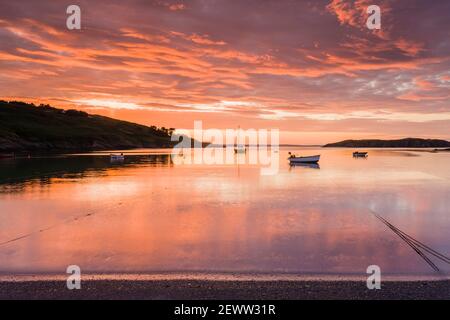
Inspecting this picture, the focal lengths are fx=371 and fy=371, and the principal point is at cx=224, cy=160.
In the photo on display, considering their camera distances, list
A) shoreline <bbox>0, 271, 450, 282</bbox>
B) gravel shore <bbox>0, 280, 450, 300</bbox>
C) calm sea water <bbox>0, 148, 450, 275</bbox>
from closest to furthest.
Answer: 1. gravel shore <bbox>0, 280, 450, 300</bbox>
2. shoreline <bbox>0, 271, 450, 282</bbox>
3. calm sea water <bbox>0, 148, 450, 275</bbox>

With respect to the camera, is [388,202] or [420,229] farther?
[388,202]

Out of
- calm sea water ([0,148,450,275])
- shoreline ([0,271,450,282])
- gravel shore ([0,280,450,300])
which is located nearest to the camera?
gravel shore ([0,280,450,300])

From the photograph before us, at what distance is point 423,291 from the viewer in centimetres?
1084

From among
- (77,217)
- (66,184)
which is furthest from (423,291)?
(66,184)

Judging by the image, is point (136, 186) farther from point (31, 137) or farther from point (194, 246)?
point (31, 137)

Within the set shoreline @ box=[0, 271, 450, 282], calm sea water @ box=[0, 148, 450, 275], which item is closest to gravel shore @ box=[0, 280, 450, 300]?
shoreline @ box=[0, 271, 450, 282]

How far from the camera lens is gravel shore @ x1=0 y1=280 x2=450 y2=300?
10.5 meters

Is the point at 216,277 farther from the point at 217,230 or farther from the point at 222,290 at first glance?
the point at 217,230

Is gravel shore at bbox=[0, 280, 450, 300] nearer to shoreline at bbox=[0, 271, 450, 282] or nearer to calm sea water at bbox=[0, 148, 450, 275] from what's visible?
shoreline at bbox=[0, 271, 450, 282]

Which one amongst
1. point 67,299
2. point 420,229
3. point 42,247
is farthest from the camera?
point 420,229

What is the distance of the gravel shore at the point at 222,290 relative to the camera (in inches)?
414

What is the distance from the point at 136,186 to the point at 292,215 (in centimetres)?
2217

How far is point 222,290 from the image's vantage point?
11.1 metres

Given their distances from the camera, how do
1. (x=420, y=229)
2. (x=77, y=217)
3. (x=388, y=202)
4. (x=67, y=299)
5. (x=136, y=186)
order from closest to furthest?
(x=67, y=299) < (x=420, y=229) < (x=77, y=217) < (x=388, y=202) < (x=136, y=186)
